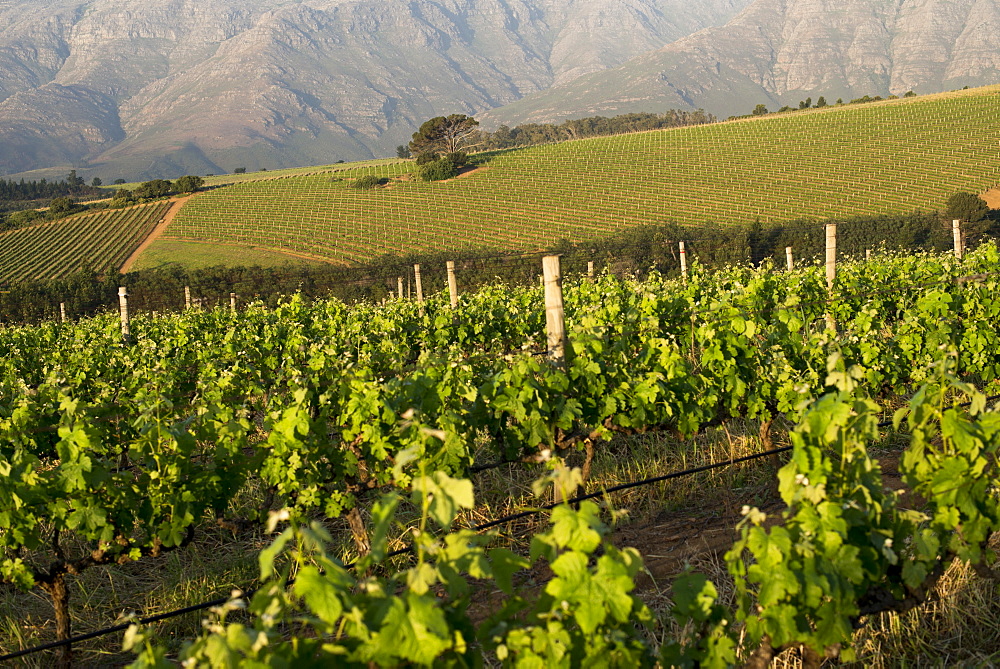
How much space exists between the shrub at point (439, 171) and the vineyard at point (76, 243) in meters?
22.8

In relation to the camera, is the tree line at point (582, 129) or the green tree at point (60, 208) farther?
the tree line at point (582, 129)

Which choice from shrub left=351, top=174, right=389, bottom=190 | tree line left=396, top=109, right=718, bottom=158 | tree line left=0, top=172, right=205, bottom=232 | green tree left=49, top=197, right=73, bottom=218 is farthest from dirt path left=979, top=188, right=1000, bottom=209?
green tree left=49, top=197, right=73, bottom=218

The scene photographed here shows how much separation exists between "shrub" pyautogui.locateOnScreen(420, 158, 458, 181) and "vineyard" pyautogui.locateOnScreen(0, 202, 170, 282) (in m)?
22.8

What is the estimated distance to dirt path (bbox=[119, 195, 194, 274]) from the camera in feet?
162

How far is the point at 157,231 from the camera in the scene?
56.7 m

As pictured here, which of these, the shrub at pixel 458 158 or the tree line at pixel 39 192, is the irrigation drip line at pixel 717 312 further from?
the tree line at pixel 39 192

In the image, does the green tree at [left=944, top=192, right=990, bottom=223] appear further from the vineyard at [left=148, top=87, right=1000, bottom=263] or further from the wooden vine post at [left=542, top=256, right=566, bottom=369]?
the wooden vine post at [left=542, top=256, right=566, bottom=369]

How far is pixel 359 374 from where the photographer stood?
16.2ft

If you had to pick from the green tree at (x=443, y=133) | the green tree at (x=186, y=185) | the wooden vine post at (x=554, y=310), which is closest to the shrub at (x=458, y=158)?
the green tree at (x=443, y=133)

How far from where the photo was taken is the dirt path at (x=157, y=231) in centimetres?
4950

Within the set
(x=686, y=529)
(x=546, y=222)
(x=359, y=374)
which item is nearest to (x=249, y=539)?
(x=359, y=374)

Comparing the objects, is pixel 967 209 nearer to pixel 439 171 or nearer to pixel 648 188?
pixel 648 188

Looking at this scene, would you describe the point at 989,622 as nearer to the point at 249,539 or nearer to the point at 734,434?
the point at 734,434

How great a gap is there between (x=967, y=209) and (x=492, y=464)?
1633 inches
